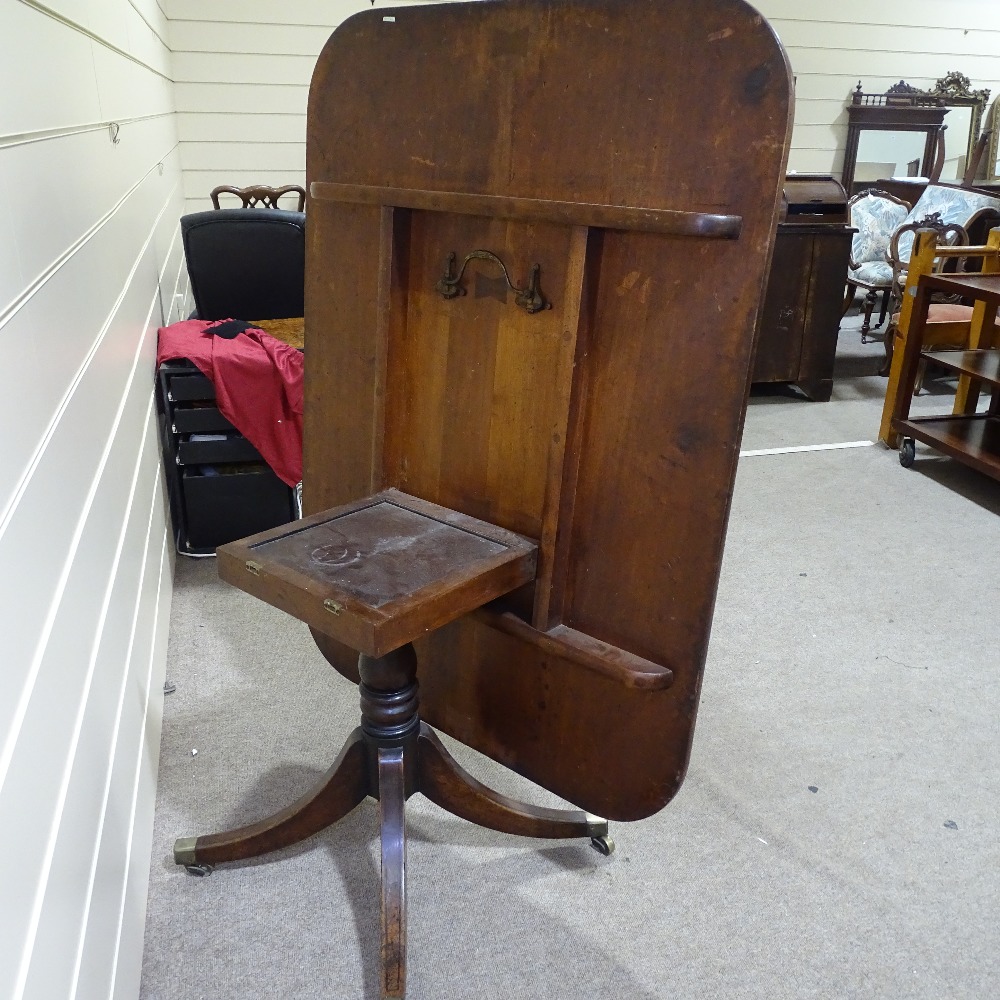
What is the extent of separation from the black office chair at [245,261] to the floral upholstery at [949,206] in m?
3.54

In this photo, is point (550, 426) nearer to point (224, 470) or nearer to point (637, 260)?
point (637, 260)

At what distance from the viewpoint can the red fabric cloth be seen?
2.35m

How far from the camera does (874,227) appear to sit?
522cm

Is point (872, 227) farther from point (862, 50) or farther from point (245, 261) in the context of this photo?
point (245, 261)

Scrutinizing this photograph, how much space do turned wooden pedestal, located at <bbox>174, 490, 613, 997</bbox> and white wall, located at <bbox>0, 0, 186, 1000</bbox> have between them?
0.75 feet

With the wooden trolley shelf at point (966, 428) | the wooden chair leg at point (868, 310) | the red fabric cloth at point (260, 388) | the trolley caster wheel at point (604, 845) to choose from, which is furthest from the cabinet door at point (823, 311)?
the trolley caster wheel at point (604, 845)

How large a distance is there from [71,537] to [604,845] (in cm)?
104

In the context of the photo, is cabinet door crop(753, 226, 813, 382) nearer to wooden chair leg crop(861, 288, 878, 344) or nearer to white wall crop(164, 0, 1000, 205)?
white wall crop(164, 0, 1000, 205)

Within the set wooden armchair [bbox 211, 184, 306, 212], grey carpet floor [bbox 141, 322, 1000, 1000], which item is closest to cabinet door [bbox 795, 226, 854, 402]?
grey carpet floor [bbox 141, 322, 1000, 1000]

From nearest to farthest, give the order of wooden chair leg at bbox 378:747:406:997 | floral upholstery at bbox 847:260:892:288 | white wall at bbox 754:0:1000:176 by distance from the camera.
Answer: wooden chair leg at bbox 378:747:406:997, floral upholstery at bbox 847:260:892:288, white wall at bbox 754:0:1000:176

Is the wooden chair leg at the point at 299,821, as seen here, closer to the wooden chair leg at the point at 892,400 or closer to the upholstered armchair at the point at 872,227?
the wooden chair leg at the point at 892,400

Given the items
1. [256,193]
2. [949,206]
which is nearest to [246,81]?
[256,193]

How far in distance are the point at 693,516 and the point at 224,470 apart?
1733 mm

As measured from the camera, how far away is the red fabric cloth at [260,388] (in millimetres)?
2346
